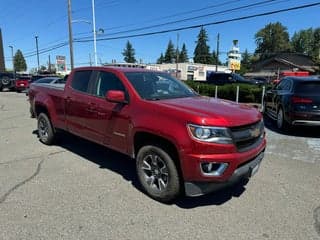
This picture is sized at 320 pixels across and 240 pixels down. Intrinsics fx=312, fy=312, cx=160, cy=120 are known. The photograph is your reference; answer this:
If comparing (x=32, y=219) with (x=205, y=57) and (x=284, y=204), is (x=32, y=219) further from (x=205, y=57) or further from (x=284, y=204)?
(x=205, y=57)

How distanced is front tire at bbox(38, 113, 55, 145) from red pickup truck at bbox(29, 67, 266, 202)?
1.28 meters

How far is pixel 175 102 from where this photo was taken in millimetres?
4340

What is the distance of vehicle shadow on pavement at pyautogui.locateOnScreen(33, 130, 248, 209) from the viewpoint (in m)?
4.23

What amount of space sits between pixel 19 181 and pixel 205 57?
11210 centimetres

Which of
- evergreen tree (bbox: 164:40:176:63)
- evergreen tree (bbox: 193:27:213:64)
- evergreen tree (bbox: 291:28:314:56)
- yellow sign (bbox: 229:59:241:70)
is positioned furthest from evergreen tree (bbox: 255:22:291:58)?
yellow sign (bbox: 229:59:241:70)

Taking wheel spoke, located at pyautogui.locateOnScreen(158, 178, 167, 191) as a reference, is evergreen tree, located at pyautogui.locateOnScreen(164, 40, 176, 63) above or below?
above

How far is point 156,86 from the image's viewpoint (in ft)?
16.4

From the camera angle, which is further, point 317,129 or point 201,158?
point 317,129

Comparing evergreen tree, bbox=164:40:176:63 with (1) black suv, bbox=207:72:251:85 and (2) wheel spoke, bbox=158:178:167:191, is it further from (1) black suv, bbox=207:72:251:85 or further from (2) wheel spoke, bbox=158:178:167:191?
(2) wheel spoke, bbox=158:178:167:191

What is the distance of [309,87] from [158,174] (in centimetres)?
591

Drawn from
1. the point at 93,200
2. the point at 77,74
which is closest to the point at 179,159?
the point at 93,200

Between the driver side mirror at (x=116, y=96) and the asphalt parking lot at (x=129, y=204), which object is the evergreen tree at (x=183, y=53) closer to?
the asphalt parking lot at (x=129, y=204)

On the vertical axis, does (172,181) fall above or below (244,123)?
below

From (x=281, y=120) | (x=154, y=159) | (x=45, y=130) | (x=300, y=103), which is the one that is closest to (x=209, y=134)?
(x=154, y=159)
